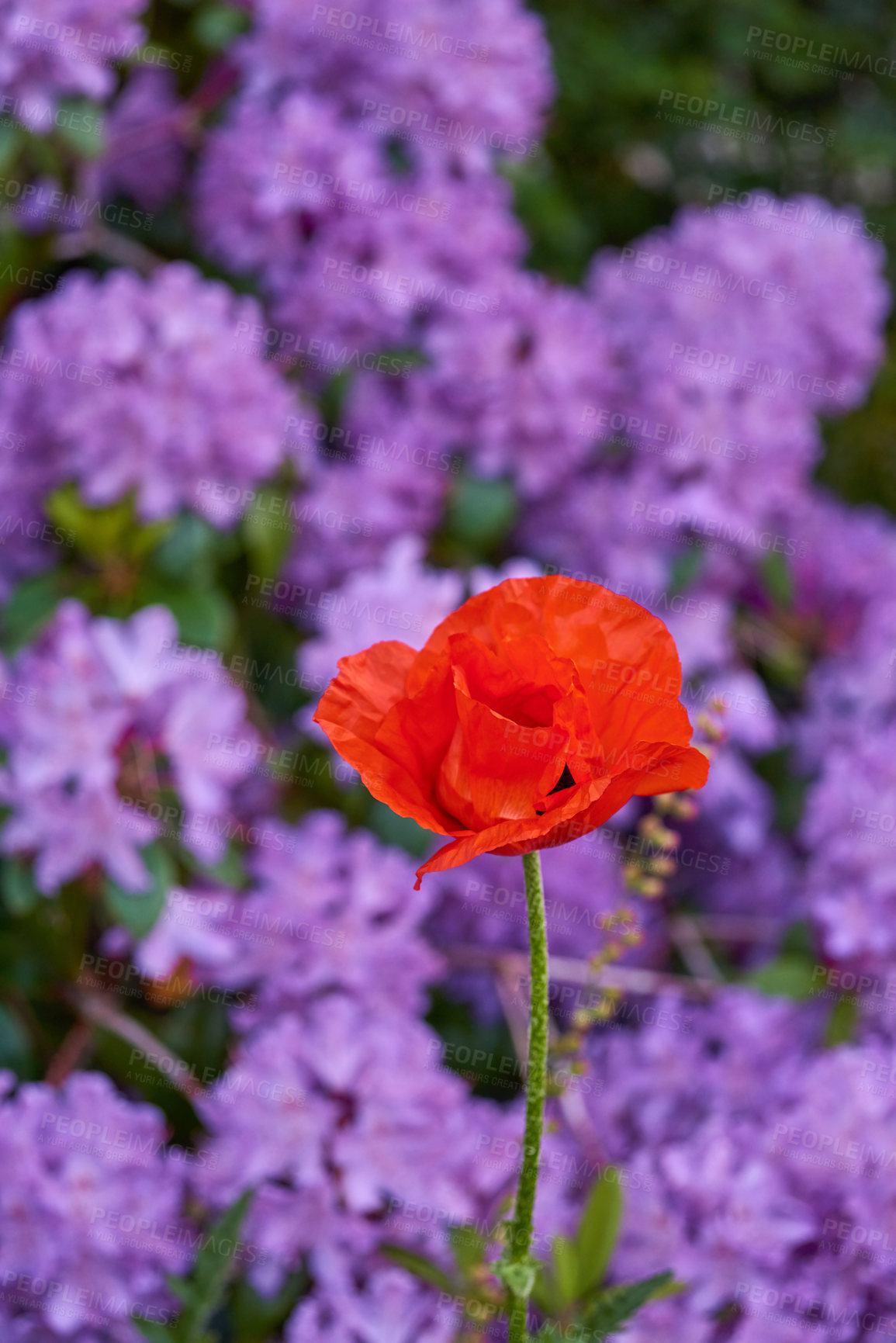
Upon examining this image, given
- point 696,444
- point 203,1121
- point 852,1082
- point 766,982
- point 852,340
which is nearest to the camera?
point 852,1082

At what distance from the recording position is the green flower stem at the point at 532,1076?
0.59m

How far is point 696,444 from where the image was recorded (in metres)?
1.78

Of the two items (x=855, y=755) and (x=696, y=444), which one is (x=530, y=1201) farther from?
(x=696, y=444)

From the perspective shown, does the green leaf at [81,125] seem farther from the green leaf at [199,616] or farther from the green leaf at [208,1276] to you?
the green leaf at [208,1276]

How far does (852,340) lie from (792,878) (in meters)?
0.83

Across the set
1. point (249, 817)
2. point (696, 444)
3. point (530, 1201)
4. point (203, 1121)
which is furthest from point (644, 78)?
A: point (530, 1201)

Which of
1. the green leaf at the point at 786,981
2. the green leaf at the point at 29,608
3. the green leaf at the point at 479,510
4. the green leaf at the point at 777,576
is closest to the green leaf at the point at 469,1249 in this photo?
the green leaf at the point at 786,981

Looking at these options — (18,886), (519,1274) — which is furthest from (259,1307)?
(519,1274)

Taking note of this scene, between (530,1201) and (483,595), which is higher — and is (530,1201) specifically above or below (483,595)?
below

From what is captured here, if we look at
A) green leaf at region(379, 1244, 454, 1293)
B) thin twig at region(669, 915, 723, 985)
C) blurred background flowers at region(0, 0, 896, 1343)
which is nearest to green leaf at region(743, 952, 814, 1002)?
blurred background flowers at region(0, 0, 896, 1343)

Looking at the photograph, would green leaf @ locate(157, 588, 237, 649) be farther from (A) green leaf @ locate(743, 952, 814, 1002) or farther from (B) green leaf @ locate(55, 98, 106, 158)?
(A) green leaf @ locate(743, 952, 814, 1002)

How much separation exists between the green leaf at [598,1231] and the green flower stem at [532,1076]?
0.49 meters

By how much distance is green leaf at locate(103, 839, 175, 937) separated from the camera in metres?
1.30

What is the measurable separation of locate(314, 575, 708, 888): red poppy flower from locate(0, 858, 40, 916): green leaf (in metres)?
0.83
